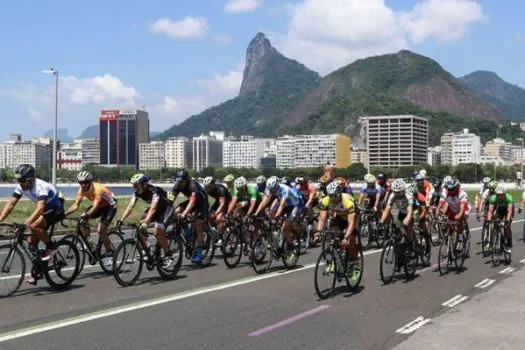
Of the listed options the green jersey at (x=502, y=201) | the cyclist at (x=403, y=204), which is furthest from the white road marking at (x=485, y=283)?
the green jersey at (x=502, y=201)

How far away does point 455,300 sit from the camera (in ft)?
31.2

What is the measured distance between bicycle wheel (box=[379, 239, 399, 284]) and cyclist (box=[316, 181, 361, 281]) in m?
0.96

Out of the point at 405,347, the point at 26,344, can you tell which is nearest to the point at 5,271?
the point at 26,344

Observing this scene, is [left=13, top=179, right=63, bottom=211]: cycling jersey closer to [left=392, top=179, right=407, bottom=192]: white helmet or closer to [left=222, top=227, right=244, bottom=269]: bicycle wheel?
[left=222, top=227, right=244, bottom=269]: bicycle wheel

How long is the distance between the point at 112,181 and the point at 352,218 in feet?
513

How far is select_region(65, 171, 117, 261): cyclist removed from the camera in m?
11.0

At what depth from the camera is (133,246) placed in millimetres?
10133

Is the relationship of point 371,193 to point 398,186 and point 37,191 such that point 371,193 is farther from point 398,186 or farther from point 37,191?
point 37,191

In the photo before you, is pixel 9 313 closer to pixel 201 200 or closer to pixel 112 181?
pixel 201 200

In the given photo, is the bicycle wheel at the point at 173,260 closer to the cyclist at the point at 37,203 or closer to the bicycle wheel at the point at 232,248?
the bicycle wheel at the point at 232,248

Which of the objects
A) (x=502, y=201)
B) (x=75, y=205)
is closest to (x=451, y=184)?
(x=502, y=201)

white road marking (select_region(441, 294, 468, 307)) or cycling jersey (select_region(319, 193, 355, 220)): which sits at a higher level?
cycling jersey (select_region(319, 193, 355, 220))

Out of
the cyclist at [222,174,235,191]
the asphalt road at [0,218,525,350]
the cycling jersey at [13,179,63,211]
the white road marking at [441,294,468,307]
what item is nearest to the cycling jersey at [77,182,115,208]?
the asphalt road at [0,218,525,350]

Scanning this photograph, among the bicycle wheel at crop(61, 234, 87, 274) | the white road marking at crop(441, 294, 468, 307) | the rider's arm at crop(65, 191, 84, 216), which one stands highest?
the rider's arm at crop(65, 191, 84, 216)
